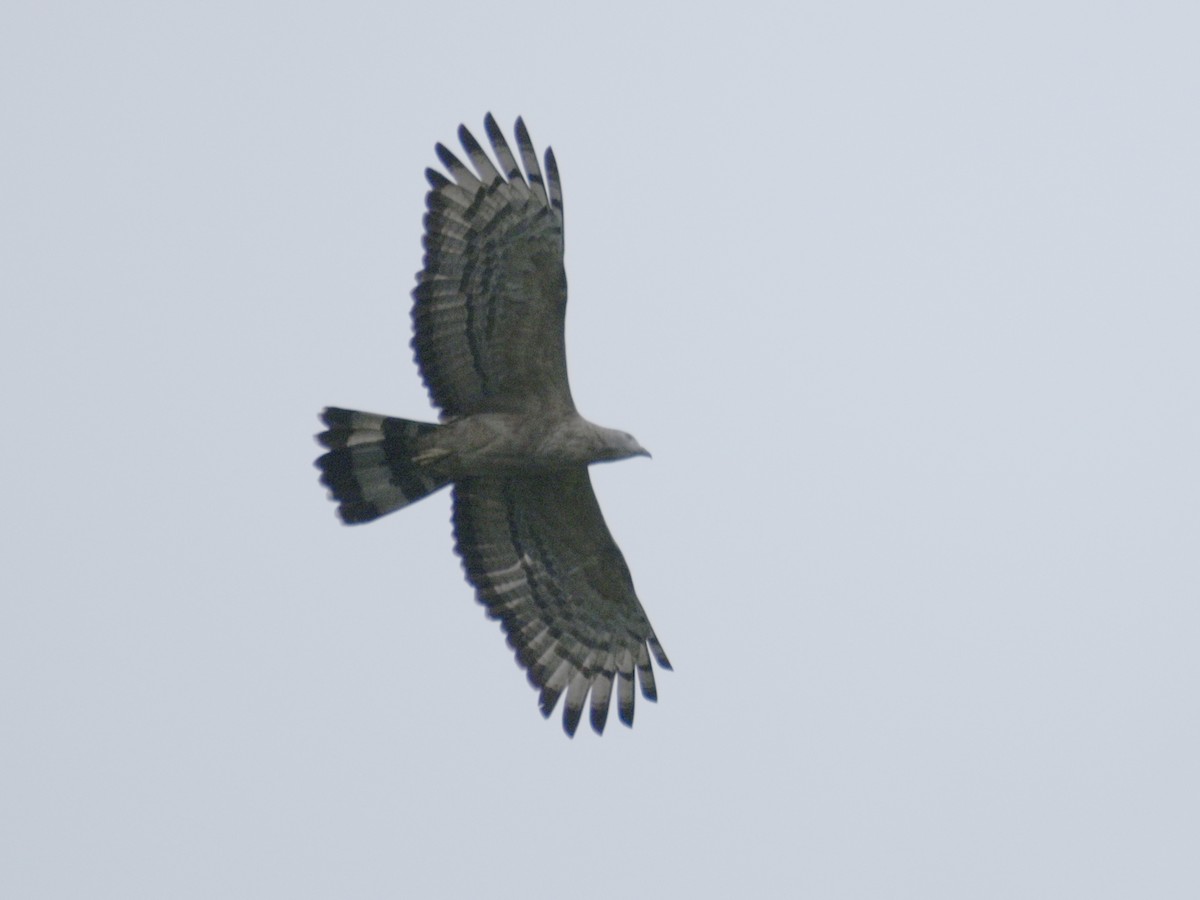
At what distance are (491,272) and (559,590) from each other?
252 cm

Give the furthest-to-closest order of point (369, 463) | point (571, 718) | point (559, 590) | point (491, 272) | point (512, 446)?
1. point (559, 590)
2. point (571, 718)
3. point (369, 463)
4. point (512, 446)
5. point (491, 272)

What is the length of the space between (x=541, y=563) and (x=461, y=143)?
3039 millimetres

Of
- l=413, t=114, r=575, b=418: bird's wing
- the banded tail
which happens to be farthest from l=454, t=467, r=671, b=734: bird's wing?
l=413, t=114, r=575, b=418: bird's wing

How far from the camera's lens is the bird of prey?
1278 centimetres

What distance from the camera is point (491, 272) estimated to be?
1281 cm

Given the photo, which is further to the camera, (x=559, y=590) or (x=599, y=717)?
(x=559, y=590)

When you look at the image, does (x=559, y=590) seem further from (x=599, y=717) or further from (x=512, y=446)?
(x=512, y=446)

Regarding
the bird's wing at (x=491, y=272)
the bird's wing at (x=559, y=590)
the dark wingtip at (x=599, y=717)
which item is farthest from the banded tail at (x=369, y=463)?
the dark wingtip at (x=599, y=717)

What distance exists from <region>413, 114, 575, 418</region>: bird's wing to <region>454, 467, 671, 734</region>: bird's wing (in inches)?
40.6

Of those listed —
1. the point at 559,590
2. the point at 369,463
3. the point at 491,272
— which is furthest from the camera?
the point at 559,590

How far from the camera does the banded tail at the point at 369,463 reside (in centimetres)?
1313

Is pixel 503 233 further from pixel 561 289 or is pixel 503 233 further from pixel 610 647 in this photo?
pixel 610 647

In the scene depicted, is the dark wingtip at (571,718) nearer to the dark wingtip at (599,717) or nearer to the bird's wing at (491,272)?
the dark wingtip at (599,717)

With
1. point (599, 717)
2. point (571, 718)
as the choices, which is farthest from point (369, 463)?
point (599, 717)
